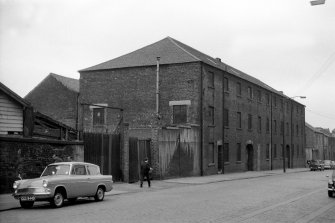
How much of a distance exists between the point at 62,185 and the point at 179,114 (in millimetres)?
20546

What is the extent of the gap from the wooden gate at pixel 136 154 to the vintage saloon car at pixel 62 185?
8084 millimetres

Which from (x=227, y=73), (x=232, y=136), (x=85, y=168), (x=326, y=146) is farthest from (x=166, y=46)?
(x=326, y=146)

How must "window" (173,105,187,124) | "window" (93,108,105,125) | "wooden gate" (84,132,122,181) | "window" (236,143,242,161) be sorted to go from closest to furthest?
"wooden gate" (84,132,122,181)
"window" (173,105,187,124)
"window" (93,108,105,125)
"window" (236,143,242,161)

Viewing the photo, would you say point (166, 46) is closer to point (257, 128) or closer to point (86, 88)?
point (86, 88)

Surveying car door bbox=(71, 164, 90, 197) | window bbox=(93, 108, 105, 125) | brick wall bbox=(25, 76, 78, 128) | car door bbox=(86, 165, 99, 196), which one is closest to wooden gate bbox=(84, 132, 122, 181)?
car door bbox=(86, 165, 99, 196)

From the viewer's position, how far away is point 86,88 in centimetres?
3925

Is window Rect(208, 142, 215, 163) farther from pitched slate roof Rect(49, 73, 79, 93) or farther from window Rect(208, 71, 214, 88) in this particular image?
pitched slate roof Rect(49, 73, 79, 93)

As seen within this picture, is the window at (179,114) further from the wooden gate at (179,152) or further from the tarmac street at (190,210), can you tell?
the tarmac street at (190,210)

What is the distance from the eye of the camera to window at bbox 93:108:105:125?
125ft

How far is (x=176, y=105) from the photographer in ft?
115

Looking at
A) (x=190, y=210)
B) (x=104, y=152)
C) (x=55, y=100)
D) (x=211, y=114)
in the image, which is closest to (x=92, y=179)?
(x=190, y=210)

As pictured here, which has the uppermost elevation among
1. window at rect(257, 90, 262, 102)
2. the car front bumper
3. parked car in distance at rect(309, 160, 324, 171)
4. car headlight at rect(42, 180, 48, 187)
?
window at rect(257, 90, 262, 102)

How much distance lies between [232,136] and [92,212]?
2858cm

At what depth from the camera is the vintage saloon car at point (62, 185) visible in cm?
1430
